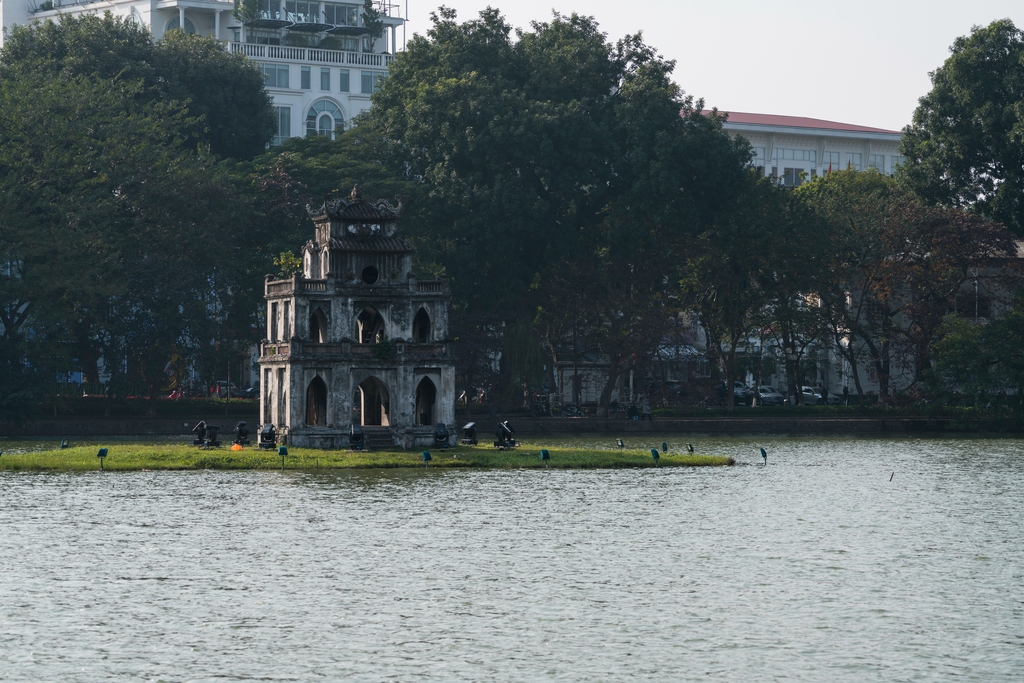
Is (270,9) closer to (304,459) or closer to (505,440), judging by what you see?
(505,440)

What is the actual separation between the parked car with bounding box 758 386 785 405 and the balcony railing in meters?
40.8

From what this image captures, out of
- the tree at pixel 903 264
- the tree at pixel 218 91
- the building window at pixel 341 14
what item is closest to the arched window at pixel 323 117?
the building window at pixel 341 14

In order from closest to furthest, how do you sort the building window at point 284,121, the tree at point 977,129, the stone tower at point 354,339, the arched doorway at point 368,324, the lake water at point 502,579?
the lake water at point 502,579 < the stone tower at point 354,339 < the arched doorway at point 368,324 < the tree at point 977,129 < the building window at point 284,121

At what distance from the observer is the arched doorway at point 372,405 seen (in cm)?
7094

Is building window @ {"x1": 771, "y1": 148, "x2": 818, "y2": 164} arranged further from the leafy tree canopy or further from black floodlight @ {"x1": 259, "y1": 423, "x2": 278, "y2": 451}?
black floodlight @ {"x1": 259, "y1": 423, "x2": 278, "y2": 451}

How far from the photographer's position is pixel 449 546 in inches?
1608

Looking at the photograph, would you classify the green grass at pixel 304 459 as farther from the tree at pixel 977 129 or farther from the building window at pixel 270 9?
the building window at pixel 270 9

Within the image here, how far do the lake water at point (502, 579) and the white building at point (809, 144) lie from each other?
10156cm

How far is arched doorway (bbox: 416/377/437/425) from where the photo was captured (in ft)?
226

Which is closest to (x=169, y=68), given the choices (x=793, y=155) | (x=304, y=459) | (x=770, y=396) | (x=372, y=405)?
(x=372, y=405)

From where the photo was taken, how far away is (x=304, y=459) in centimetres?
6116

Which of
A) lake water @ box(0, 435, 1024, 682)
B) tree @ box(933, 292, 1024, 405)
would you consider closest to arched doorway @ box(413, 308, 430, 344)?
lake water @ box(0, 435, 1024, 682)

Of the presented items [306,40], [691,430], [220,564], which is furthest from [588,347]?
[220,564]

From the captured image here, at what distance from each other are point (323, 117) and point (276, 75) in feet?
17.3
